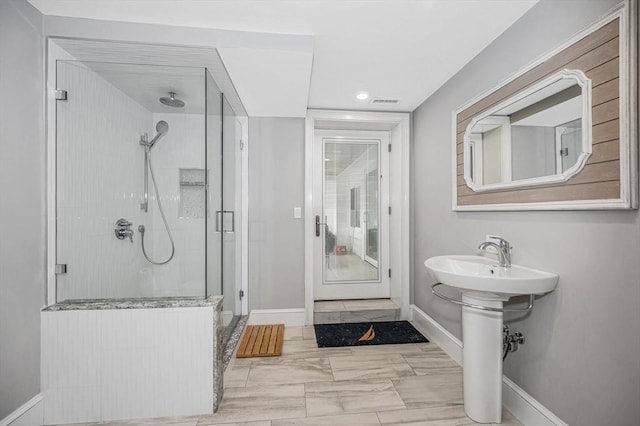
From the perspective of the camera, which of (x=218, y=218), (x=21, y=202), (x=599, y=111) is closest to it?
(x=599, y=111)

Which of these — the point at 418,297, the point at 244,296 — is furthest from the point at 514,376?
the point at 244,296

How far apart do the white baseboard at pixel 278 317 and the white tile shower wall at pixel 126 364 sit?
4.00ft

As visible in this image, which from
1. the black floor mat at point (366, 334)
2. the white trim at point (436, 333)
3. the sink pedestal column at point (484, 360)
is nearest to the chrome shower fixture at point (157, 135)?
the black floor mat at point (366, 334)

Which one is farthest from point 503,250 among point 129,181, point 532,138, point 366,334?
point 129,181

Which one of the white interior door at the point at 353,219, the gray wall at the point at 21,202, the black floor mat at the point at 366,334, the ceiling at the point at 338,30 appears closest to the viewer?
the gray wall at the point at 21,202

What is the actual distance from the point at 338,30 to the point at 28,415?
283 cm

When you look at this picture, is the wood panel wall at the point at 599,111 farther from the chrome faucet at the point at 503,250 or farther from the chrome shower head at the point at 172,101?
the chrome shower head at the point at 172,101

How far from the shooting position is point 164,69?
5.89 ft

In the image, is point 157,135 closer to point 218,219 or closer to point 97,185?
point 97,185

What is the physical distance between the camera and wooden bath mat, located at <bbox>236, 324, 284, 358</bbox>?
89.4 inches

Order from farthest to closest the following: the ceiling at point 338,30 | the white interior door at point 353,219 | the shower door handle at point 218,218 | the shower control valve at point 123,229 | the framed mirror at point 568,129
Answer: the white interior door at point 353,219, the shower door handle at point 218,218, the shower control valve at point 123,229, the ceiling at point 338,30, the framed mirror at point 568,129

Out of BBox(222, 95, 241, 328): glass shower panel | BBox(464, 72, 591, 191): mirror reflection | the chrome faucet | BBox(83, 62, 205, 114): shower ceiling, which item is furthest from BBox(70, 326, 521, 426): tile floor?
BBox(83, 62, 205, 114): shower ceiling

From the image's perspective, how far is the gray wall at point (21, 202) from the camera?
135 cm

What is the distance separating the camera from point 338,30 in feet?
5.46
